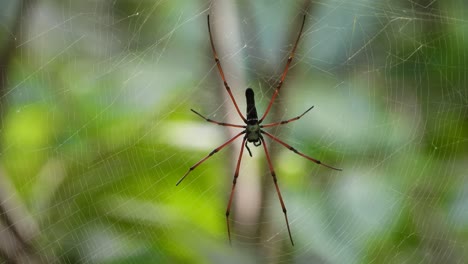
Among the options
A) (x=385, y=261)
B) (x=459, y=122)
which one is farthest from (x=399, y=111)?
(x=385, y=261)

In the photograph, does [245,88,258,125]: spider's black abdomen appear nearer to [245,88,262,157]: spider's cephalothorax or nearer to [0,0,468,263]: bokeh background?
[245,88,262,157]: spider's cephalothorax

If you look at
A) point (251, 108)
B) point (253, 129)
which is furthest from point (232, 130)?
point (251, 108)

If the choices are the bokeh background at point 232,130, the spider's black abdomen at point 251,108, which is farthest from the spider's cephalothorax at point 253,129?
the bokeh background at point 232,130

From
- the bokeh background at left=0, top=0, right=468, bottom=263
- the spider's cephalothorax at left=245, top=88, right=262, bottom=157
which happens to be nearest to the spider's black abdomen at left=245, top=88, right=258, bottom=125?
the spider's cephalothorax at left=245, top=88, right=262, bottom=157

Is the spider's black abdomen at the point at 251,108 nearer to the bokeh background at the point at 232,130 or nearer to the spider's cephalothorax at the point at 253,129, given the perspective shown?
the spider's cephalothorax at the point at 253,129

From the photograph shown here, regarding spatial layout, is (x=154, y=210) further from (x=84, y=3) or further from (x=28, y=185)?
(x=84, y=3)
